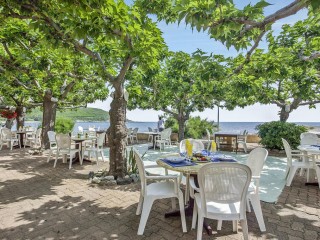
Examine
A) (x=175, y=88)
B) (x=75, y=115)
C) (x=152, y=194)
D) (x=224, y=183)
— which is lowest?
(x=152, y=194)

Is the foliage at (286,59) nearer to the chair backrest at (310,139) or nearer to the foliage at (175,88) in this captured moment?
the foliage at (175,88)

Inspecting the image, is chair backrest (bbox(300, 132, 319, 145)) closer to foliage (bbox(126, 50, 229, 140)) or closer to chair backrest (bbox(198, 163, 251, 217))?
foliage (bbox(126, 50, 229, 140))

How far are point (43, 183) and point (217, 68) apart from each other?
4.40 metres

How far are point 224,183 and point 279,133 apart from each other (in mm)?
7300

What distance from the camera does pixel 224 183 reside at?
2.12 metres

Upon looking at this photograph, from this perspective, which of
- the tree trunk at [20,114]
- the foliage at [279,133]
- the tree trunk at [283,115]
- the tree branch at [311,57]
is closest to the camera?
the tree branch at [311,57]

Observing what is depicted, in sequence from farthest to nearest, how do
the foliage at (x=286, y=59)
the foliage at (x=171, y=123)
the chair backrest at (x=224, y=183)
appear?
1. the foliage at (x=171, y=123)
2. the foliage at (x=286, y=59)
3. the chair backrest at (x=224, y=183)

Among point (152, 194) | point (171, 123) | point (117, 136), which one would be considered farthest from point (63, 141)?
point (171, 123)

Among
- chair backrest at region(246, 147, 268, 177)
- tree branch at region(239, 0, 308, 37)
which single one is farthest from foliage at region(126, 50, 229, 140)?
chair backrest at region(246, 147, 268, 177)

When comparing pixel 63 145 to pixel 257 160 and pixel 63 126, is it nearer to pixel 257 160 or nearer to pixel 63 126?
pixel 257 160

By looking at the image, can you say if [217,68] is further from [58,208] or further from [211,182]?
[58,208]

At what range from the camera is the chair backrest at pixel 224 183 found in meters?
2.06

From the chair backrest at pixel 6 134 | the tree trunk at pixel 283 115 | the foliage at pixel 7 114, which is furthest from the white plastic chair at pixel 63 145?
the tree trunk at pixel 283 115

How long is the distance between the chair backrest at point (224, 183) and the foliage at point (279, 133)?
23.6 feet
